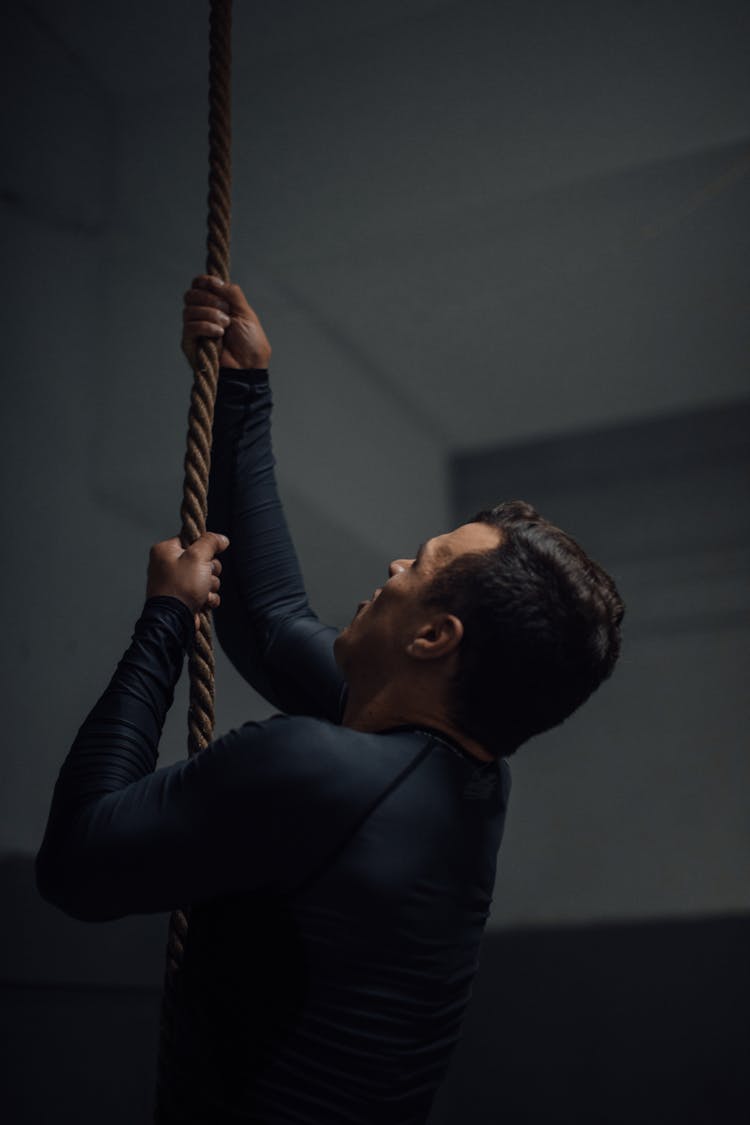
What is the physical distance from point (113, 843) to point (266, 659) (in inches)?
16.5

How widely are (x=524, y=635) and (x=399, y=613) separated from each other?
0.11m

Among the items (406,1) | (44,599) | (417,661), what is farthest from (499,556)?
(406,1)

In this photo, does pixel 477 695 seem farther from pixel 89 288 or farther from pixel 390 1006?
pixel 89 288

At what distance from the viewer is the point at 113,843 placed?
2.52 ft

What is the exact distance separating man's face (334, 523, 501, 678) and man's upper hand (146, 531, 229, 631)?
0.40ft

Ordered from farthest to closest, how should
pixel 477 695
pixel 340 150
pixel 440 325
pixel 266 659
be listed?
pixel 440 325, pixel 340 150, pixel 266 659, pixel 477 695

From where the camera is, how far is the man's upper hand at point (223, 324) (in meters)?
1.13

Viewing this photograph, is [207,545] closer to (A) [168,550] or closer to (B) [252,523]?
(A) [168,550]

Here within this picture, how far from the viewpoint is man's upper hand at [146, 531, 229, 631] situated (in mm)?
959

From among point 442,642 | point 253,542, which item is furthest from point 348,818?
point 253,542

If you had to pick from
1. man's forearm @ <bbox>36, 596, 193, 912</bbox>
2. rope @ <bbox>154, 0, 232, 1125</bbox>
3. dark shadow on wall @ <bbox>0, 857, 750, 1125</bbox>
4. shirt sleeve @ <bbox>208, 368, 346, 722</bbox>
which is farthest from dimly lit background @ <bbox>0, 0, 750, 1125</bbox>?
man's forearm @ <bbox>36, 596, 193, 912</bbox>

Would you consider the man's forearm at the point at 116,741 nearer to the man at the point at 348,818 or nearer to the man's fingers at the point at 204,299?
the man at the point at 348,818

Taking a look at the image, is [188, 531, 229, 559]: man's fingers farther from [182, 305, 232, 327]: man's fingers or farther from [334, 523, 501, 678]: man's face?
[182, 305, 232, 327]: man's fingers

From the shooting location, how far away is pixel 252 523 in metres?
1.18
